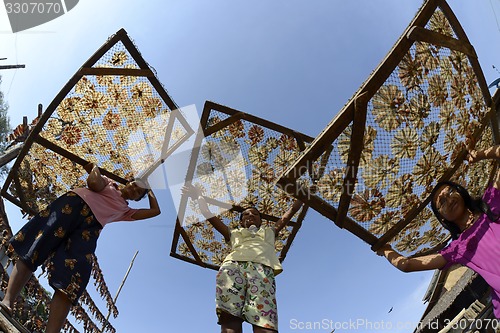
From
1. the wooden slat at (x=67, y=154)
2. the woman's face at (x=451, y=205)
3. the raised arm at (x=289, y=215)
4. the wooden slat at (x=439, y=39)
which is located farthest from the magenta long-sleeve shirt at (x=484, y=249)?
the wooden slat at (x=67, y=154)

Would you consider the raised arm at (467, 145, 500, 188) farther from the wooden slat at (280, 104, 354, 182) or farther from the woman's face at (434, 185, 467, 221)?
the wooden slat at (280, 104, 354, 182)

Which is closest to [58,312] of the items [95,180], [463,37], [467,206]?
[95,180]

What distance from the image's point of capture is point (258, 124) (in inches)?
175

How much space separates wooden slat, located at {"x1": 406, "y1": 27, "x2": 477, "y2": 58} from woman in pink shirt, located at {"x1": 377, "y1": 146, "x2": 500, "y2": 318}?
72 cm

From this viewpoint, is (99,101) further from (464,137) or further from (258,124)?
(464,137)

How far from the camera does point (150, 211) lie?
375 centimetres

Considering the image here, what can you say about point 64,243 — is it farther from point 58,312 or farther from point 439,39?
point 439,39

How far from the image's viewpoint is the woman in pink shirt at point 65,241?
9.30ft

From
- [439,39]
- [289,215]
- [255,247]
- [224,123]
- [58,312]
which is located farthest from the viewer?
[224,123]

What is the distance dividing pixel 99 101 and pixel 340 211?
9.20 ft

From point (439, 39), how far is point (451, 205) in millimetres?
1120

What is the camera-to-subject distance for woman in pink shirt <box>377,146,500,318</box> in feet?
8.03

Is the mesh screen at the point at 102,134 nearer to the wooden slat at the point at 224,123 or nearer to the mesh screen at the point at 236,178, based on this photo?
the wooden slat at the point at 224,123

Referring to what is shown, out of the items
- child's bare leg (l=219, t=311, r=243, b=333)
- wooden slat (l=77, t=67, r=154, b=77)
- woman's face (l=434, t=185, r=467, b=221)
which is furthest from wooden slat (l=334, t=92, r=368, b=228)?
wooden slat (l=77, t=67, r=154, b=77)
